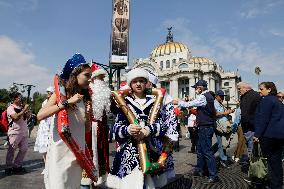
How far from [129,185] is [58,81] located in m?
1.31

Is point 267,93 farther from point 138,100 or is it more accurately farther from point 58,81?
point 58,81

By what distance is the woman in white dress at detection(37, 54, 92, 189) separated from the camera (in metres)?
3.02

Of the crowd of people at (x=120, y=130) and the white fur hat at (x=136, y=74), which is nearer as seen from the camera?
the crowd of people at (x=120, y=130)

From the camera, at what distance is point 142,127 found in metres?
3.66

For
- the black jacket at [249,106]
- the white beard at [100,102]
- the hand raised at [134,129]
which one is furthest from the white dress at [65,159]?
the black jacket at [249,106]

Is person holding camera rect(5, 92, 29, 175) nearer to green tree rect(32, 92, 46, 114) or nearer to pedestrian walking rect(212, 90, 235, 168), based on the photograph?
pedestrian walking rect(212, 90, 235, 168)

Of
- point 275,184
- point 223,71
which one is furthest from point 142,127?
point 223,71

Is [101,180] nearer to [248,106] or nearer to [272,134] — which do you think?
[272,134]

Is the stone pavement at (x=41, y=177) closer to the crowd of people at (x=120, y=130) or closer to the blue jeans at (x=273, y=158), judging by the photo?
the blue jeans at (x=273, y=158)

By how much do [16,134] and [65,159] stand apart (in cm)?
499

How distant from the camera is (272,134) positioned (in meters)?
5.45

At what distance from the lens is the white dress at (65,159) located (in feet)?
9.96

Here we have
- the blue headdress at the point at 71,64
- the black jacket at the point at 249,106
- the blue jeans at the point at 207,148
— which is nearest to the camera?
the blue headdress at the point at 71,64

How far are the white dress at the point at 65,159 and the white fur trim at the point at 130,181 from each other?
0.57m
